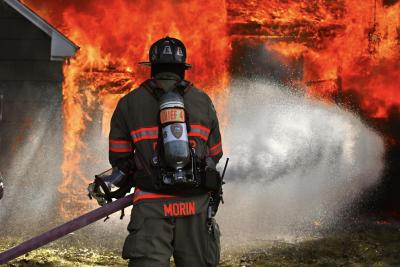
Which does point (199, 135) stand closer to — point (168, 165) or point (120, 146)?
point (168, 165)

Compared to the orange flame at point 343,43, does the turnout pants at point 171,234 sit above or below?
below

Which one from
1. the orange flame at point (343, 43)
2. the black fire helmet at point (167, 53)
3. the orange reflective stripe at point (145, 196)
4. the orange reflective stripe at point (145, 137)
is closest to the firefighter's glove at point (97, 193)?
the orange reflective stripe at point (145, 196)

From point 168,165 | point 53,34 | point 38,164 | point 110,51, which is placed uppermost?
point 53,34

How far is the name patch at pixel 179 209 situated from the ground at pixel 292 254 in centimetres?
313

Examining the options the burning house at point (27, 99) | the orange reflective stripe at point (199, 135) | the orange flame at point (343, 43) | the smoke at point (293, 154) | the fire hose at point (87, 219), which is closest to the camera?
the orange reflective stripe at point (199, 135)

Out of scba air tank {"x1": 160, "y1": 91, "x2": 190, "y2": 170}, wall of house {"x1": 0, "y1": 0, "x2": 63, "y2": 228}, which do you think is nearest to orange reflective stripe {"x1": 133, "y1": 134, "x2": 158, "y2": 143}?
scba air tank {"x1": 160, "y1": 91, "x2": 190, "y2": 170}

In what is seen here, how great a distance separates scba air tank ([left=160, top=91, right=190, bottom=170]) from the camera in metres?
3.77

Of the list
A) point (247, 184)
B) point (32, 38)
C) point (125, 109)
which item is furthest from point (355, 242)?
point (32, 38)

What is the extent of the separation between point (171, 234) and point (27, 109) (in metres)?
7.21

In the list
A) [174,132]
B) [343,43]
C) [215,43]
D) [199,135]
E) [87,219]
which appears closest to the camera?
[174,132]

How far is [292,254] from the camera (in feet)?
24.3

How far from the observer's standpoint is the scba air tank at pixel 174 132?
3.77 m

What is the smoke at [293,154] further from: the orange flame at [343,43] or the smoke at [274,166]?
the orange flame at [343,43]

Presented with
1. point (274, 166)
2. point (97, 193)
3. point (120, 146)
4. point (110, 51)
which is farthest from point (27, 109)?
point (120, 146)
